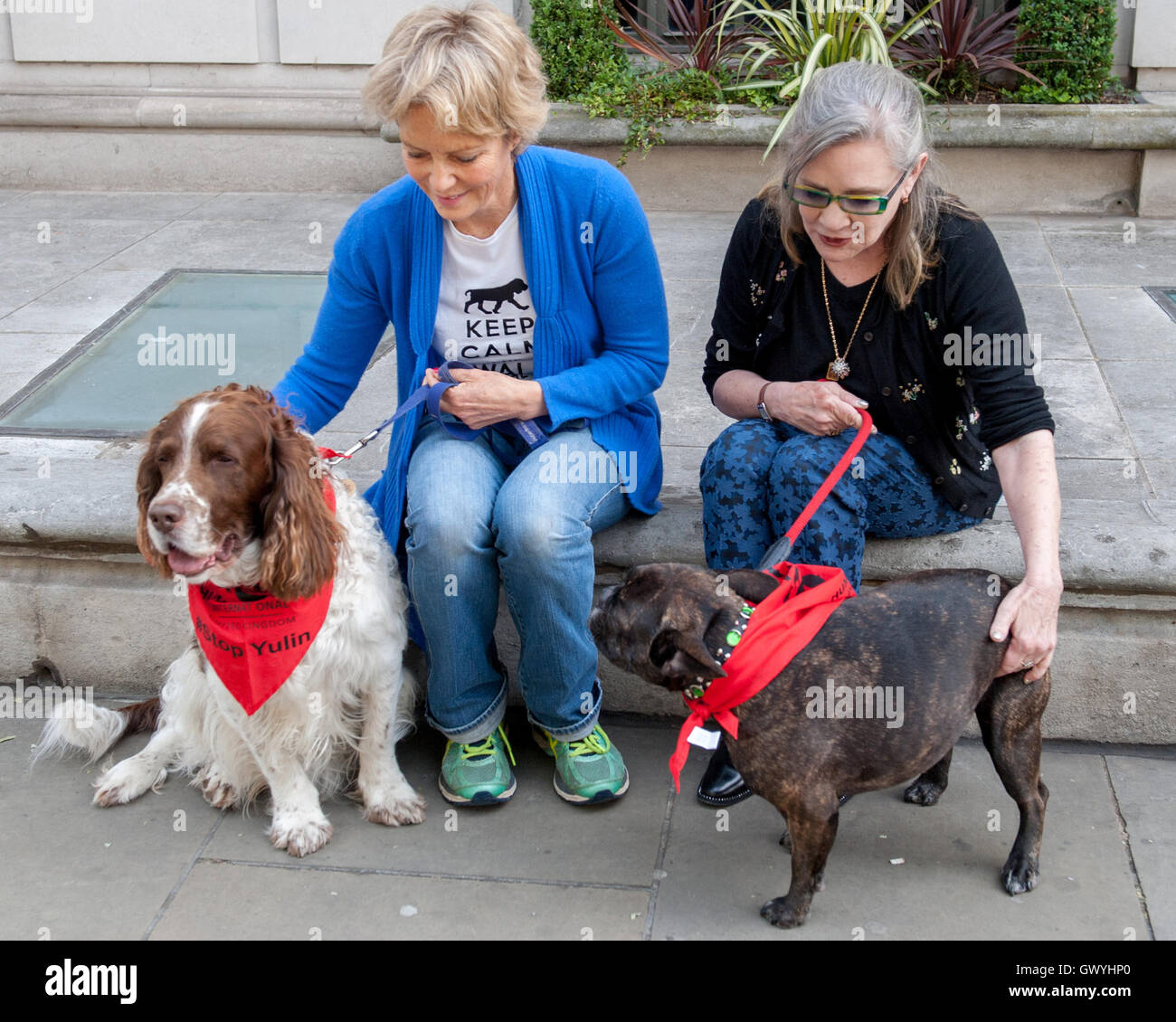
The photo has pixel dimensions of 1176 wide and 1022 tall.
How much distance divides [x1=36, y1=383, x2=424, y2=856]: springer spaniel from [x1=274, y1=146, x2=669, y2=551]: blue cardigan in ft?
1.09

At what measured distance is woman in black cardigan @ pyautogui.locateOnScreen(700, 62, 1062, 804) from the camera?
2.75 m

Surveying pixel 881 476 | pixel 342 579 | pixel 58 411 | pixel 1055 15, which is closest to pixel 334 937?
pixel 342 579

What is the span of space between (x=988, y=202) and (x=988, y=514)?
4053mm

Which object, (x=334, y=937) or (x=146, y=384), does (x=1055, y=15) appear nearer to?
(x=146, y=384)

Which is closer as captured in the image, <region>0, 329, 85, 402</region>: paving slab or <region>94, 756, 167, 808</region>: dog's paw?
<region>94, 756, 167, 808</region>: dog's paw

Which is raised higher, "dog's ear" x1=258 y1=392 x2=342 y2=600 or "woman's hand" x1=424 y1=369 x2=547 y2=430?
"woman's hand" x1=424 y1=369 x2=547 y2=430

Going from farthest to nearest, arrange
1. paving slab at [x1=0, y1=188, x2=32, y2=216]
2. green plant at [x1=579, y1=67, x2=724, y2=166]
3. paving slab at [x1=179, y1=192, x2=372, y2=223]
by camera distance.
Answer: paving slab at [x1=0, y1=188, x2=32, y2=216]
paving slab at [x1=179, y1=192, x2=372, y2=223]
green plant at [x1=579, y1=67, x2=724, y2=166]

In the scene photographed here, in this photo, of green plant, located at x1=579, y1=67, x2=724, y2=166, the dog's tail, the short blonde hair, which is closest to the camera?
the short blonde hair

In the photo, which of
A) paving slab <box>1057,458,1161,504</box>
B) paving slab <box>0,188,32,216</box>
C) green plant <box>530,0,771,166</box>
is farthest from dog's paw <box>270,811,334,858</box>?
paving slab <box>0,188,32,216</box>

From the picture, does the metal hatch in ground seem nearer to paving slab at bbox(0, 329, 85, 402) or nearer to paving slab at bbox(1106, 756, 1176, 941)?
paving slab at bbox(0, 329, 85, 402)

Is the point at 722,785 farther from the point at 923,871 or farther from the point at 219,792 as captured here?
the point at 219,792

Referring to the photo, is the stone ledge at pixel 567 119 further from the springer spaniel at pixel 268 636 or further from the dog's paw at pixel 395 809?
the dog's paw at pixel 395 809

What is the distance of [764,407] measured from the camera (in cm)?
319

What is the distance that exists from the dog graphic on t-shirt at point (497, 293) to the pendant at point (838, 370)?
79 centimetres
